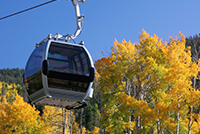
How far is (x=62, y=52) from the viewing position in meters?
9.51

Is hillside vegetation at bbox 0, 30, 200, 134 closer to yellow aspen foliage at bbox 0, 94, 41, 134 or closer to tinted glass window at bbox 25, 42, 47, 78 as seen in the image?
yellow aspen foliage at bbox 0, 94, 41, 134

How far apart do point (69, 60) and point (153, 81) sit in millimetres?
17513

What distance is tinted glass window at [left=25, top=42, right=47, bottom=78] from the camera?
9127 millimetres

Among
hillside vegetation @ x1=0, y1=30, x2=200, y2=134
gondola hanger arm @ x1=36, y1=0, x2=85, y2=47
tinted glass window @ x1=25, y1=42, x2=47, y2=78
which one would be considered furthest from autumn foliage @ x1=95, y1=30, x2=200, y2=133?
tinted glass window @ x1=25, y1=42, x2=47, y2=78

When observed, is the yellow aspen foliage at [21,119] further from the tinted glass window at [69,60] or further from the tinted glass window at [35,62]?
the tinted glass window at [69,60]

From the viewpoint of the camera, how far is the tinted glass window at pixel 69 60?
9.24 meters

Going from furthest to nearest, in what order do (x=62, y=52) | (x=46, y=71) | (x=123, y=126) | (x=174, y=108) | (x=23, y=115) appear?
(x=23, y=115) → (x=123, y=126) → (x=174, y=108) → (x=62, y=52) → (x=46, y=71)

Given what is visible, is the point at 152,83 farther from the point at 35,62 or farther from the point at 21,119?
the point at 21,119

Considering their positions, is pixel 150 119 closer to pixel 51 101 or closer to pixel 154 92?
pixel 154 92

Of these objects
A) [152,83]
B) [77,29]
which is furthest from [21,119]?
[77,29]

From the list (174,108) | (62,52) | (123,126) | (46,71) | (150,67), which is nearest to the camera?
(46,71)

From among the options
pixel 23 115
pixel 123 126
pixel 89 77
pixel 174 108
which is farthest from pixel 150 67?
pixel 23 115

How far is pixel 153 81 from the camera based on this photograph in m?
26.3

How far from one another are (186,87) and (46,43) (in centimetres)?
1644
